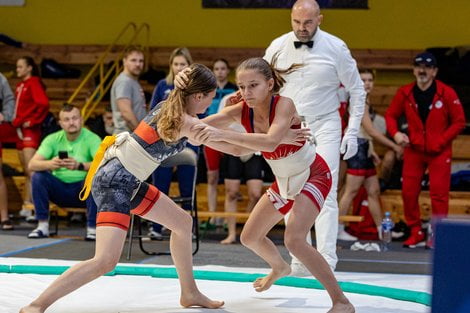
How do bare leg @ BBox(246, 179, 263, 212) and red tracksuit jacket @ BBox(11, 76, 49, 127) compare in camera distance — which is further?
red tracksuit jacket @ BBox(11, 76, 49, 127)

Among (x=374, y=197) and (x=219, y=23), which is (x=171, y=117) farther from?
(x=219, y=23)

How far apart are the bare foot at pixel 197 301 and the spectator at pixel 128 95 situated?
3.67 m

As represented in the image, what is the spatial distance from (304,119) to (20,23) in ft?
22.8

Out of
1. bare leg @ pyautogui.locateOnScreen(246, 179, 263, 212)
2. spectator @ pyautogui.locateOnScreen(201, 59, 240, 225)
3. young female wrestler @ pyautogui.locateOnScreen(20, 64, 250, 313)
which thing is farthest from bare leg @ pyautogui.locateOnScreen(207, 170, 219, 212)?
young female wrestler @ pyautogui.locateOnScreen(20, 64, 250, 313)

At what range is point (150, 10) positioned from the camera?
11.8 m

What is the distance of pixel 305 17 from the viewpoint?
19.8 feet

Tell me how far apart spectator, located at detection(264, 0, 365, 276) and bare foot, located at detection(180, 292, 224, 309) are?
142 cm

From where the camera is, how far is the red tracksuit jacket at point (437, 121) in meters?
7.96

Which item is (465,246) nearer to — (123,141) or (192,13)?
(123,141)

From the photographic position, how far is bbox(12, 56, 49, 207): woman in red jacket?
9336mm

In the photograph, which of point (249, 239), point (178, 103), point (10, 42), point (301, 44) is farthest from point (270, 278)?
point (10, 42)

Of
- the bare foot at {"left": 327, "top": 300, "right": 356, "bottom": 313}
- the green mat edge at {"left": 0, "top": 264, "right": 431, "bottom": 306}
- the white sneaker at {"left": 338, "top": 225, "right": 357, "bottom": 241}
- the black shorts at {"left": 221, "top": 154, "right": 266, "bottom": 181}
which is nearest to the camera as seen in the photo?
the bare foot at {"left": 327, "top": 300, "right": 356, "bottom": 313}

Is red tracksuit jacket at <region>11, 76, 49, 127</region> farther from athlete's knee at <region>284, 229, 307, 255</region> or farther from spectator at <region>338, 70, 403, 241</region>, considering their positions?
athlete's knee at <region>284, 229, 307, 255</region>

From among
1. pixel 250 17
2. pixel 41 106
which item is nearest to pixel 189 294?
pixel 41 106
